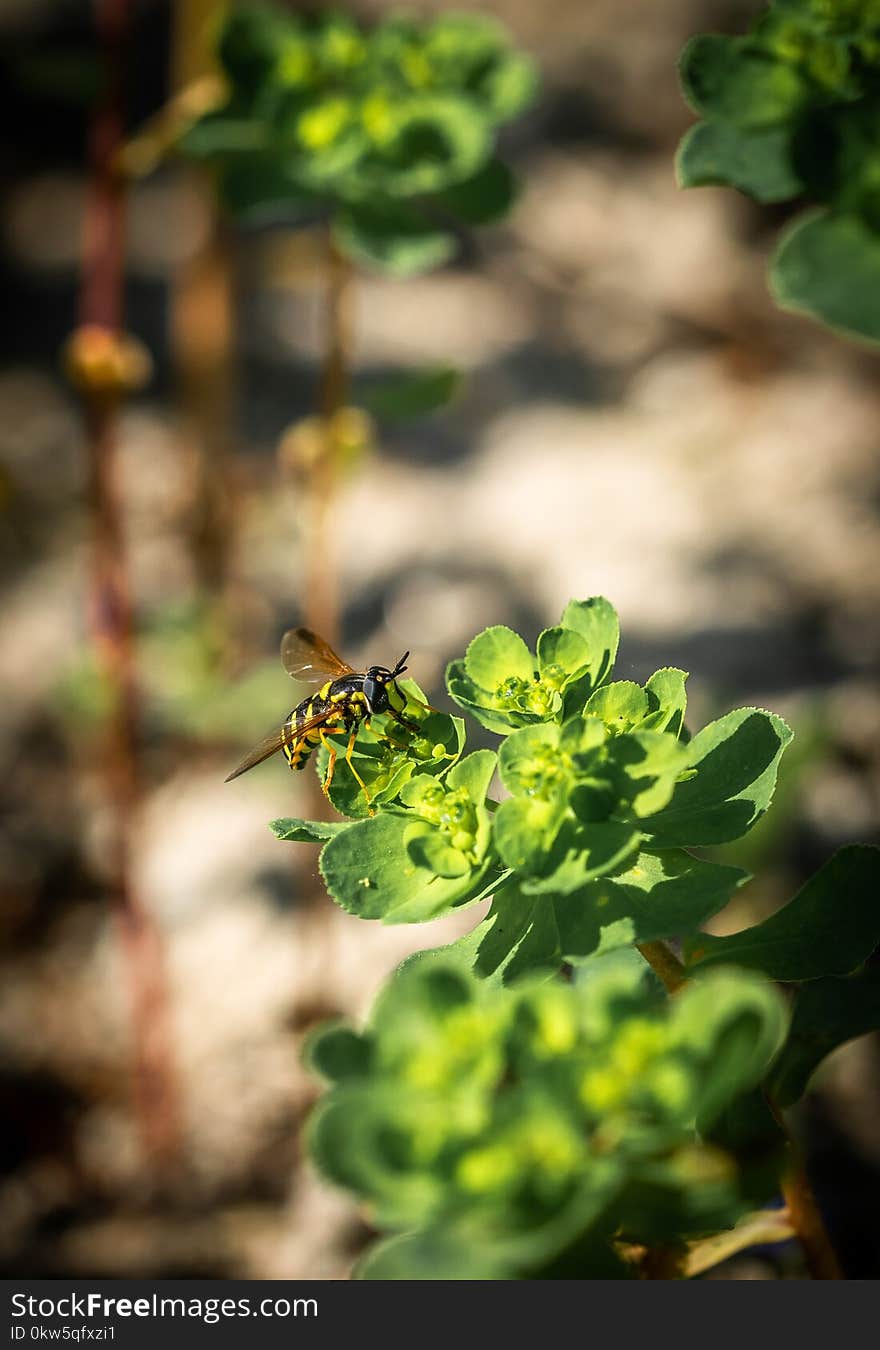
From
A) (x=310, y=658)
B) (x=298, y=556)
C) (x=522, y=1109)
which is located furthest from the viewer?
(x=298, y=556)

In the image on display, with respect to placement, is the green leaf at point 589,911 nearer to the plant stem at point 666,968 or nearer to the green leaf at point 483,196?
the plant stem at point 666,968

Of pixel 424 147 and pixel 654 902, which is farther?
pixel 424 147

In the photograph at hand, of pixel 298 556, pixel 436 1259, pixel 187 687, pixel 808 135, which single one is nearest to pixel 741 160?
pixel 808 135

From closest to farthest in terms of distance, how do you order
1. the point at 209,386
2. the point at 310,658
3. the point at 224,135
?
the point at 310,658
the point at 224,135
the point at 209,386

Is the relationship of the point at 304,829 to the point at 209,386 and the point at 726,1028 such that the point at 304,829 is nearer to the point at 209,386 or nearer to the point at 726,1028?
the point at 726,1028

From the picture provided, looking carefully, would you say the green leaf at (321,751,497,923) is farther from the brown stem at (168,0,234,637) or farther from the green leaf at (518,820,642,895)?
the brown stem at (168,0,234,637)

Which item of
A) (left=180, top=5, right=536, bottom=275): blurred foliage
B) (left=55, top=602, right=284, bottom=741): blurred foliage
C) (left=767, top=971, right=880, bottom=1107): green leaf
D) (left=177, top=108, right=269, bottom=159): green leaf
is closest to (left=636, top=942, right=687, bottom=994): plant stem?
(left=767, top=971, right=880, bottom=1107): green leaf

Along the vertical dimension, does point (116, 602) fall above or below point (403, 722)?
above

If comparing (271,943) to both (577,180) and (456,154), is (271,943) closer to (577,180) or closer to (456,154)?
(456,154)
